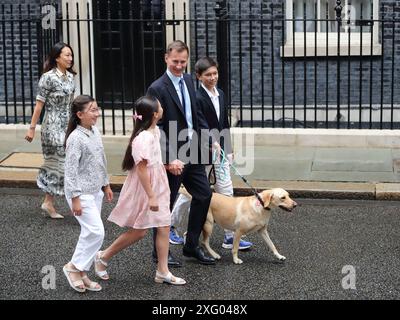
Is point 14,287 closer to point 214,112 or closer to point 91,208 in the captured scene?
point 91,208

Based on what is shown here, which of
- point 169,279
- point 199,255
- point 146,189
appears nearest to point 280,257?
point 199,255

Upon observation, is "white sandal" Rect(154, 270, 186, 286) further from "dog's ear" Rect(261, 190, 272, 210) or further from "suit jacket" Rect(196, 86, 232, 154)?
"suit jacket" Rect(196, 86, 232, 154)

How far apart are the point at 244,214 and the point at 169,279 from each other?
0.92m

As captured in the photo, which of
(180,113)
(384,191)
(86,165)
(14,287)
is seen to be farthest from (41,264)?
(384,191)

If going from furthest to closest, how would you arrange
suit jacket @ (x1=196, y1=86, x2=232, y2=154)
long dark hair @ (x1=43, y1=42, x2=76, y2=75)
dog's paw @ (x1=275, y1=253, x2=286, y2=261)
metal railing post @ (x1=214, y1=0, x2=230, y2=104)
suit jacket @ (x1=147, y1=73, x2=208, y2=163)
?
metal railing post @ (x1=214, y1=0, x2=230, y2=104) < long dark hair @ (x1=43, y1=42, x2=76, y2=75) < suit jacket @ (x1=196, y1=86, x2=232, y2=154) < dog's paw @ (x1=275, y1=253, x2=286, y2=261) < suit jacket @ (x1=147, y1=73, x2=208, y2=163)

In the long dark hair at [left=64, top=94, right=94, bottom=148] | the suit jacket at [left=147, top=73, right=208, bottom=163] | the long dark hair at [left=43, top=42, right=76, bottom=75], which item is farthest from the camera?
the long dark hair at [left=43, top=42, right=76, bottom=75]

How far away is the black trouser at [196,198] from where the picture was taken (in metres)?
7.38

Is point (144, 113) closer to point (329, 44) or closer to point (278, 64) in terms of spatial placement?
point (278, 64)

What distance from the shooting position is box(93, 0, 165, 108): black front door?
13.1 metres

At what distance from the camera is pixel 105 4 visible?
43.7ft

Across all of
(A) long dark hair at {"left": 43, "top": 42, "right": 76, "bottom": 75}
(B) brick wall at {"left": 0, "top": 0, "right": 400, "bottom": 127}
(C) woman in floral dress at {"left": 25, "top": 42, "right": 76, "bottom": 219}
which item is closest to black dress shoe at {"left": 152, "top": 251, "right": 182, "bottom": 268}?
(C) woman in floral dress at {"left": 25, "top": 42, "right": 76, "bottom": 219}

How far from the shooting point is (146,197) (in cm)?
681

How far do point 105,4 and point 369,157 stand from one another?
4594mm

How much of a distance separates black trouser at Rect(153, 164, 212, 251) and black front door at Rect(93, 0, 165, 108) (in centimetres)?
565
